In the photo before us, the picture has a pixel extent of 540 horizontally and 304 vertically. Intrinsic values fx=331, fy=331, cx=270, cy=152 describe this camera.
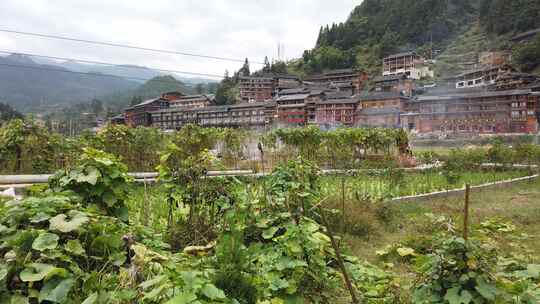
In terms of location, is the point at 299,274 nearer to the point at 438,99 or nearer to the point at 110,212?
the point at 110,212

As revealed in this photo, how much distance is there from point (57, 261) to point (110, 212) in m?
0.95

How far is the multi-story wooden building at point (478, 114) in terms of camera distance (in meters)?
33.5

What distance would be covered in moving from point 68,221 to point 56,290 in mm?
431

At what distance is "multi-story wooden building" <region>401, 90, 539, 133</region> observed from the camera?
3347 cm

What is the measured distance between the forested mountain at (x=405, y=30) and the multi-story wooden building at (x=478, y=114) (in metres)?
32.9

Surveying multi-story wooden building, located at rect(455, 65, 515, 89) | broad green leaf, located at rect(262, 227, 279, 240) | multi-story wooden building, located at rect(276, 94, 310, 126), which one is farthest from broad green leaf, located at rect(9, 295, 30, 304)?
multi-story wooden building, located at rect(455, 65, 515, 89)

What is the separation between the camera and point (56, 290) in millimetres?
1404

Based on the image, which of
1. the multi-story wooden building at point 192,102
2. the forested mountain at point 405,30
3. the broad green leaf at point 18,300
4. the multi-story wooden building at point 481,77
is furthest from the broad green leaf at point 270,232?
the forested mountain at point 405,30

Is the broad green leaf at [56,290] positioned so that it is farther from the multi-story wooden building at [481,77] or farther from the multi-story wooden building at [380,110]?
the multi-story wooden building at [481,77]

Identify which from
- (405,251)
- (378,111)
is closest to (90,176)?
(405,251)

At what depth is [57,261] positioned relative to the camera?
5.15 ft

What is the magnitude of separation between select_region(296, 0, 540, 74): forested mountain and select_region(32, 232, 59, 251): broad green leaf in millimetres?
73910

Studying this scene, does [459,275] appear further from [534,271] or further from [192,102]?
[192,102]

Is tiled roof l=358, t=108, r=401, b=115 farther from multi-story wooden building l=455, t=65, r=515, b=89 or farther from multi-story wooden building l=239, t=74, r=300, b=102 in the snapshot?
multi-story wooden building l=239, t=74, r=300, b=102
